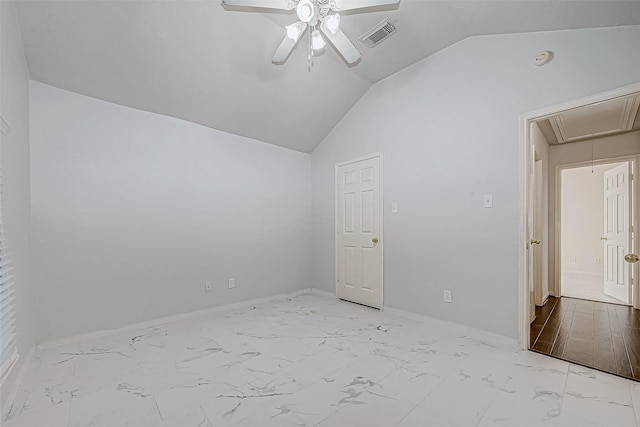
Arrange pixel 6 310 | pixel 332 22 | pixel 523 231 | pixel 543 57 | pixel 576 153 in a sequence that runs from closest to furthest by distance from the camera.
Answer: pixel 6 310 < pixel 332 22 < pixel 543 57 < pixel 523 231 < pixel 576 153

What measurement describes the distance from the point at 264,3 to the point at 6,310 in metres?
2.52

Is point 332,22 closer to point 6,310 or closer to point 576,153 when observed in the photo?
point 6,310

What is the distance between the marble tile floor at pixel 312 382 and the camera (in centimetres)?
165

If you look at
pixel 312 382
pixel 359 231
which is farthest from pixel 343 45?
pixel 312 382

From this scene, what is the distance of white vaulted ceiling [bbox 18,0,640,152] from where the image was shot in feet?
7.22

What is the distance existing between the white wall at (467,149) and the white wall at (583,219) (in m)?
5.22

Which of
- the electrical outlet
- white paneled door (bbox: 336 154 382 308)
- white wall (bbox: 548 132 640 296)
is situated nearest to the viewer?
the electrical outlet

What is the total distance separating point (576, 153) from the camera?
4.41 metres

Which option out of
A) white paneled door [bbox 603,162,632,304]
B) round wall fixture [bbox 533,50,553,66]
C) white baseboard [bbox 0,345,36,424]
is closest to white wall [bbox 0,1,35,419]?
white baseboard [bbox 0,345,36,424]

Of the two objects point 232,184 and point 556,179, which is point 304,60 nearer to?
point 232,184

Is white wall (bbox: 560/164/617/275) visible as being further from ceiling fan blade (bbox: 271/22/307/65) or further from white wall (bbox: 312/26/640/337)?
ceiling fan blade (bbox: 271/22/307/65)

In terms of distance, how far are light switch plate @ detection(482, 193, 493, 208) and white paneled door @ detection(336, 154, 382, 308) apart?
1207 mm

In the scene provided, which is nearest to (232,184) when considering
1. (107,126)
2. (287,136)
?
(287,136)

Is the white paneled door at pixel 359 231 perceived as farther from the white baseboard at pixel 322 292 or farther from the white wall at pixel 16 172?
the white wall at pixel 16 172
